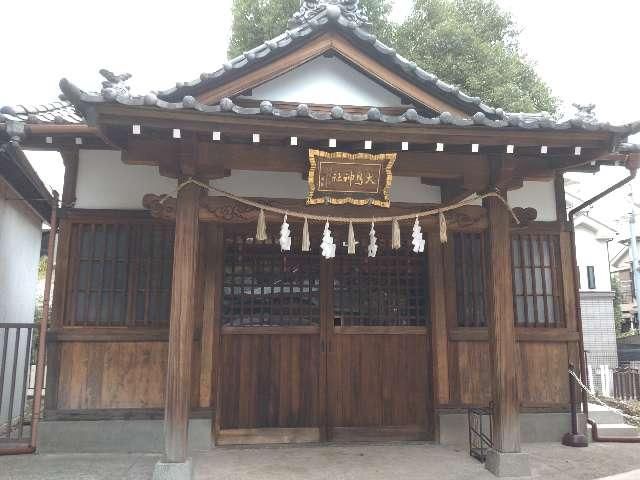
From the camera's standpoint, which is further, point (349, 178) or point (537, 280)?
point (537, 280)

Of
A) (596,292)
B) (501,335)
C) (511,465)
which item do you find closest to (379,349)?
(501,335)

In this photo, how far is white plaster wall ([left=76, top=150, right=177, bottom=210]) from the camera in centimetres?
731

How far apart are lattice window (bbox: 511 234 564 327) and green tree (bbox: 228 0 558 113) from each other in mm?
9738

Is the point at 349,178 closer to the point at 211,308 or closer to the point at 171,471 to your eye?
the point at 211,308

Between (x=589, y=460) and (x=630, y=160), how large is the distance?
161 inches

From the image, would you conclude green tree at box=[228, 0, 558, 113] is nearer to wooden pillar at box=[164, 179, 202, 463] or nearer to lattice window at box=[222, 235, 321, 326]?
lattice window at box=[222, 235, 321, 326]

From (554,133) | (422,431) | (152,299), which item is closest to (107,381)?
(152,299)

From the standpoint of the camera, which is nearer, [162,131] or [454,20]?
[162,131]

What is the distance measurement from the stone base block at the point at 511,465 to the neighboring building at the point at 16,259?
630cm

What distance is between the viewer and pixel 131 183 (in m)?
7.39

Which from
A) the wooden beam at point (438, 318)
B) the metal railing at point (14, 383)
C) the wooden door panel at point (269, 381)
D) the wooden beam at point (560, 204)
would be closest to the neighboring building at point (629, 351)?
the wooden beam at point (560, 204)

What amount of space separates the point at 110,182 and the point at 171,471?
13.8 feet

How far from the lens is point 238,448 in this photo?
7.08m

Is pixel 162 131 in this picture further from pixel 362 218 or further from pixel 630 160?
pixel 630 160
